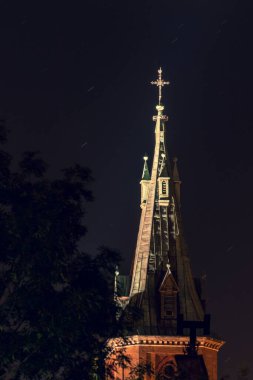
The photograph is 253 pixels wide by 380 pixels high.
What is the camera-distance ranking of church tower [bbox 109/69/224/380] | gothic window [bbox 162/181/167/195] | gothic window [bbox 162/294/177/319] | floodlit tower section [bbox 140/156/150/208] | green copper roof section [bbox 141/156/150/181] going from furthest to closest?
green copper roof section [bbox 141/156/150/181], floodlit tower section [bbox 140/156/150/208], gothic window [bbox 162/181/167/195], gothic window [bbox 162/294/177/319], church tower [bbox 109/69/224/380]

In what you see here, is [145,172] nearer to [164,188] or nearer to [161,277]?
[164,188]

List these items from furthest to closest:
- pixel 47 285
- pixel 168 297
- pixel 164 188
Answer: pixel 164 188, pixel 168 297, pixel 47 285

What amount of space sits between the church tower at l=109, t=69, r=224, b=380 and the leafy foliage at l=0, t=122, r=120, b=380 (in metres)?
40.4

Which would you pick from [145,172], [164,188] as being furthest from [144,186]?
[164,188]

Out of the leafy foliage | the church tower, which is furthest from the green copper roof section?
the leafy foliage

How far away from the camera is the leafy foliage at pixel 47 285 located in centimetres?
5778

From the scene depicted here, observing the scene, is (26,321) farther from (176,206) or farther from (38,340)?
(176,206)

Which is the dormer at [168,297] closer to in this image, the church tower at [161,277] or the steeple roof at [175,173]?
the church tower at [161,277]

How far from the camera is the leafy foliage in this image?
190 ft

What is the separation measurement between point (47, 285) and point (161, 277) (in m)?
46.5

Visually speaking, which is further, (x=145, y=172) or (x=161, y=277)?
(x=145, y=172)

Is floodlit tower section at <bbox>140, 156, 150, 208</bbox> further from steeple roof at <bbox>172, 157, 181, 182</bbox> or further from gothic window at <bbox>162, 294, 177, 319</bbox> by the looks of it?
gothic window at <bbox>162, 294, 177, 319</bbox>

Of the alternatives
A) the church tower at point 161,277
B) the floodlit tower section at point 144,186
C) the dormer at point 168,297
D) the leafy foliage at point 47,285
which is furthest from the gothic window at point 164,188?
the leafy foliage at point 47,285

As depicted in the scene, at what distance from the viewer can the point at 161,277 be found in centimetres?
10425
